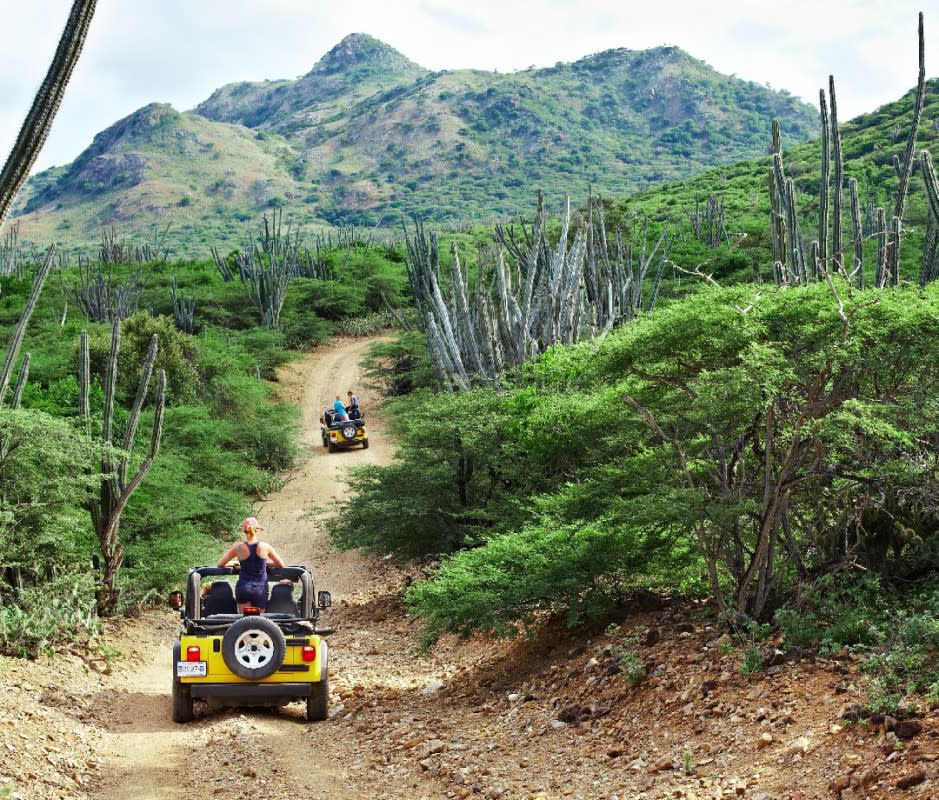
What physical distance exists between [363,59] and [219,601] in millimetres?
197424

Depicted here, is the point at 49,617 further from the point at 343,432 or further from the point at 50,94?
the point at 343,432

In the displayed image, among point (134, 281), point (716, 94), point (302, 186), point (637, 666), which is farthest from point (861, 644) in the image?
point (716, 94)

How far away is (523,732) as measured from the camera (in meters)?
7.52

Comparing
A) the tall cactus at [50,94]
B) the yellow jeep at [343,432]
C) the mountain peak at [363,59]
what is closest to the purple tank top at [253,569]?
the tall cactus at [50,94]

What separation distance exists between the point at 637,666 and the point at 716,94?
454ft

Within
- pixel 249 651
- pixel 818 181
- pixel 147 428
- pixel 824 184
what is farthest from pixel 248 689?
pixel 818 181

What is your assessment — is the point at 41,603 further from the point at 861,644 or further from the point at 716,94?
the point at 716,94

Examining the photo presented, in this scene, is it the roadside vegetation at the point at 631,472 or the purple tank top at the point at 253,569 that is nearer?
the roadside vegetation at the point at 631,472

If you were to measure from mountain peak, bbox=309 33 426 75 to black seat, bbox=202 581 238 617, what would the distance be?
622 ft

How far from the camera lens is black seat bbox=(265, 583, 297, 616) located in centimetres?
842

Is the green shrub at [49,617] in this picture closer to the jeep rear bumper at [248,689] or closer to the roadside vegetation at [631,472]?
the roadside vegetation at [631,472]

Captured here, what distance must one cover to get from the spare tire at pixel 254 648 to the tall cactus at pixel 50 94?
3.84 m

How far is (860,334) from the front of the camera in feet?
22.8

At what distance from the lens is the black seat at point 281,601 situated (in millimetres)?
8422
